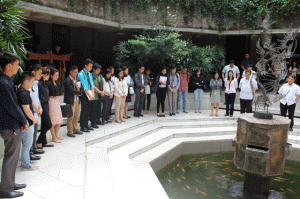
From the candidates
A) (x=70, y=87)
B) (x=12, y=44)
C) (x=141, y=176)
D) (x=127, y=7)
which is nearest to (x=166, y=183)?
(x=141, y=176)

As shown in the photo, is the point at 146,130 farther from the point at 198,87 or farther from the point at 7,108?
the point at 7,108

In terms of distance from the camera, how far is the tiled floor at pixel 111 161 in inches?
145

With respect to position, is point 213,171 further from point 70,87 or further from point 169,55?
point 169,55

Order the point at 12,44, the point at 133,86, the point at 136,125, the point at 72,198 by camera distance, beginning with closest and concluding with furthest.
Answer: the point at 72,198, the point at 12,44, the point at 136,125, the point at 133,86

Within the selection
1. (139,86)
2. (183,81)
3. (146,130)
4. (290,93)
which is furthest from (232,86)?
(146,130)

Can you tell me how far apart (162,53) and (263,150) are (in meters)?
5.68

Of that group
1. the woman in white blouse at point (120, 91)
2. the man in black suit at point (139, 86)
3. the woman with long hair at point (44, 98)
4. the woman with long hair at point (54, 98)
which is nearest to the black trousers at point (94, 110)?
the woman in white blouse at point (120, 91)

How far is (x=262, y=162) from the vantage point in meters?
4.71

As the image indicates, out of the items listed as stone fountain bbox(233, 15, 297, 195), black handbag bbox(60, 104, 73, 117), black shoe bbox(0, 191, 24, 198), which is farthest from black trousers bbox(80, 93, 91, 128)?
stone fountain bbox(233, 15, 297, 195)

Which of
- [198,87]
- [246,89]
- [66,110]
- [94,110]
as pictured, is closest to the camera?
[66,110]

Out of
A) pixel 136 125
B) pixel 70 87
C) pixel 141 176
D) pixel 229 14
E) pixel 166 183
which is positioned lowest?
pixel 166 183

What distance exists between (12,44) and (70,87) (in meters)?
1.62

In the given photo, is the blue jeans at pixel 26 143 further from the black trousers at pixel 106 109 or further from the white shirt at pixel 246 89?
the white shirt at pixel 246 89

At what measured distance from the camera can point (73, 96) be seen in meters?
5.74
